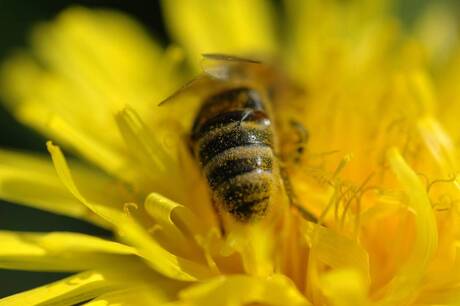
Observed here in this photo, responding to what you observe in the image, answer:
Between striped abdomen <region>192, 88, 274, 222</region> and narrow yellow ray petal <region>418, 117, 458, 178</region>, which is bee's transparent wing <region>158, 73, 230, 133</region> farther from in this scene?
narrow yellow ray petal <region>418, 117, 458, 178</region>

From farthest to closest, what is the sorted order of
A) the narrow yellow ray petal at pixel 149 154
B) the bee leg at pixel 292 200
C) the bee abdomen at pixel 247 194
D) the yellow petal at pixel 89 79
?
the yellow petal at pixel 89 79, the narrow yellow ray petal at pixel 149 154, the bee leg at pixel 292 200, the bee abdomen at pixel 247 194

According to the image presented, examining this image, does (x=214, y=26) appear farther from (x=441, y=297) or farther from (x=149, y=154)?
(x=441, y=297)

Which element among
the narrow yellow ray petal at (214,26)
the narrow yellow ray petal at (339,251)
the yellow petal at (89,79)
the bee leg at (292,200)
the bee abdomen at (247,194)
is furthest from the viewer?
the narrow yellow ray petal at (214,26)

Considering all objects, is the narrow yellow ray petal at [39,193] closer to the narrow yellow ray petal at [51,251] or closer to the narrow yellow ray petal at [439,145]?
the narrow yellow ray petal at [51,251]

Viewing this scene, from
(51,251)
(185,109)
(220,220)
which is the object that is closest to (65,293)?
(51,251)

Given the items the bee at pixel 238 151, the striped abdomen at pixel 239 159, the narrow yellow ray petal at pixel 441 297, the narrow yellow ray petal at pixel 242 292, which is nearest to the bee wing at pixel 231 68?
the bee at pixel 238 151

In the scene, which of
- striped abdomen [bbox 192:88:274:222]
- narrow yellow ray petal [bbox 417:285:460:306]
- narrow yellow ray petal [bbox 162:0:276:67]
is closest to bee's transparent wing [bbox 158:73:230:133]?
striped abdomen [bbox 192:88:274:222]
